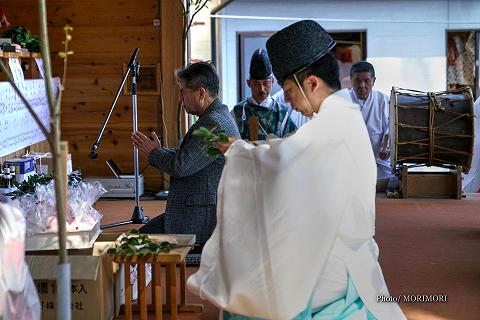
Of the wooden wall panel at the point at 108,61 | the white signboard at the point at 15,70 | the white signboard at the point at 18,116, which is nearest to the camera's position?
the white signboard at the point at 18,116

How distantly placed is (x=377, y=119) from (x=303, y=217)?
18.1 feet

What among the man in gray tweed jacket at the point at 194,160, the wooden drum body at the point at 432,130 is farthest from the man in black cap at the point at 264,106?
the wooden drum body at the point at 432,130

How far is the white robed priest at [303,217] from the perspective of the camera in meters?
2.72

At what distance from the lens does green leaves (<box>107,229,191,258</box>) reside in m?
3.83

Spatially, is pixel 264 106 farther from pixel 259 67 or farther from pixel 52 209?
pixel 52 209

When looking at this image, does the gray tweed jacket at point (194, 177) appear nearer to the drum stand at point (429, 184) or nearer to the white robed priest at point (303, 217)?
the white robed priest at point (303, 217)

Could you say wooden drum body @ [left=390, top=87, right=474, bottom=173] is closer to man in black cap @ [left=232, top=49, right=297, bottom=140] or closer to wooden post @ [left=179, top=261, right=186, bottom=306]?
man in black cap @ [left=232, top=49, right=297, bottom=140]

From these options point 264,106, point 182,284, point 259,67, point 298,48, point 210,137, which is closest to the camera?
point 298,48

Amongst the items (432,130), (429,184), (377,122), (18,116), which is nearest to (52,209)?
(18,116)

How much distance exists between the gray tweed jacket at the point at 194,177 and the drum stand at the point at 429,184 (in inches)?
120

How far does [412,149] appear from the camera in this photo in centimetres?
766

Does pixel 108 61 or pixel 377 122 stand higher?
pixel 108 61

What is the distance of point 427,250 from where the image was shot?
229 inches

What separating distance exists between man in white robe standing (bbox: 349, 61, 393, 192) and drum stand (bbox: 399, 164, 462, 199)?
32cm
